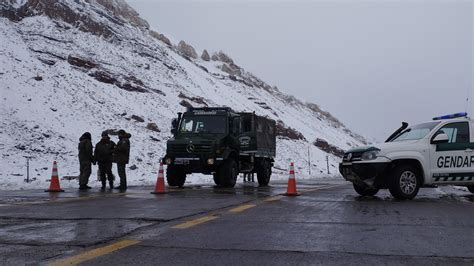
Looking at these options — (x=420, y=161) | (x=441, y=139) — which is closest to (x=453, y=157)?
(x=441, y=139)

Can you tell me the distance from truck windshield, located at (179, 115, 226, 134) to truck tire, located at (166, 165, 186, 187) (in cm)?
138

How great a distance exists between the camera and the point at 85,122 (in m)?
38.0

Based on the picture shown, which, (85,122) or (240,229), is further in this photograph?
(85,122)

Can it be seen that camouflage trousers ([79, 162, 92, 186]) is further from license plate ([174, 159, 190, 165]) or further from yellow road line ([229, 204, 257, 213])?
yellow road line ([229, 204, 257, 213])

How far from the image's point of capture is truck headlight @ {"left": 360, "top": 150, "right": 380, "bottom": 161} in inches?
430

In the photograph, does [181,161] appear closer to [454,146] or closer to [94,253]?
[454,146]

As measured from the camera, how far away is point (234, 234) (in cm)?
598

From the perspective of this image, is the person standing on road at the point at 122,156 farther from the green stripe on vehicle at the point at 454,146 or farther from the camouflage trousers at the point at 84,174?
the green stripe on vehicle at the point at 454,146

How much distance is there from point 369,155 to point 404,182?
0.97 meters

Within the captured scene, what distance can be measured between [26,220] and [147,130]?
34663 millimetres

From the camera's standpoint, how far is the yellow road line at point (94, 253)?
14.2ft

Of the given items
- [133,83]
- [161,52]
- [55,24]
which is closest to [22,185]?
[133,83]

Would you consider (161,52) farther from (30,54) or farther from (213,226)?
(213,226)

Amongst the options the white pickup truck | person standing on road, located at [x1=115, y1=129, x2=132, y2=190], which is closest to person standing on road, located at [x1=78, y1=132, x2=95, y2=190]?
person standing on road, located at [x1=115, y1=129, x2=132, y2=190]
